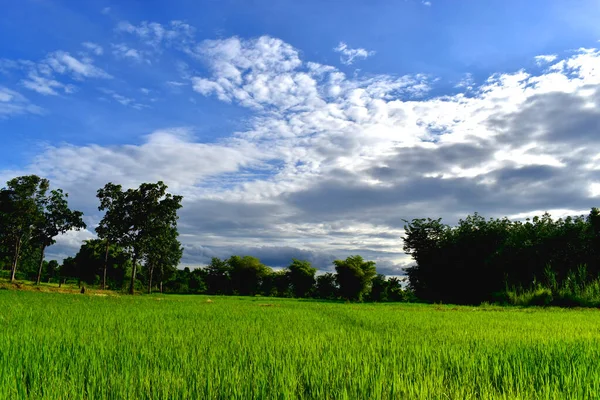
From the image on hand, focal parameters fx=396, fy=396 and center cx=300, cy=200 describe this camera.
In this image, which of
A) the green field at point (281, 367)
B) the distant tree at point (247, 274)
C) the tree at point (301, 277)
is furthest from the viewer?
the distant tree at point (247, 274)

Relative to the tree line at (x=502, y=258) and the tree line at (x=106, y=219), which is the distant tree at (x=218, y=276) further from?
the tree line at (x=502, y=258)

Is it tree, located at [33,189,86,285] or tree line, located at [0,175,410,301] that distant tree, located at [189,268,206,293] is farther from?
tree, located at [33,189,86,285]

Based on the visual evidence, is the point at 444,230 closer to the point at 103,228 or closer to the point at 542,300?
the point at 542,300

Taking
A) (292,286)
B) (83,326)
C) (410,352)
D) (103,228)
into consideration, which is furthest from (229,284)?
(410,352)

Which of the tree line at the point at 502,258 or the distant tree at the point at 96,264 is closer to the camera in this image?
the tree line at the point at 502,258

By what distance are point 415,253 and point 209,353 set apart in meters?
35.5

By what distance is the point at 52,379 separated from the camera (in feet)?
10.9

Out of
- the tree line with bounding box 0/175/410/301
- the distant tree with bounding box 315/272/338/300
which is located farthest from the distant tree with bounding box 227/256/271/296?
the distant tree with bounding box 315/272/338/300

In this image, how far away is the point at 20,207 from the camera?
132ft

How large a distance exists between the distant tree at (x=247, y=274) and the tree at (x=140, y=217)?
1554 cm

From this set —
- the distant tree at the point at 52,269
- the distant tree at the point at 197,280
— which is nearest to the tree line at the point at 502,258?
the distant tree at the point at 197,280

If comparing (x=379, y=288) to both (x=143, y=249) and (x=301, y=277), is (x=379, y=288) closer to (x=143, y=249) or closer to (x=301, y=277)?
(x=301, y=277)

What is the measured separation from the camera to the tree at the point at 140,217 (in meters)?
36.8

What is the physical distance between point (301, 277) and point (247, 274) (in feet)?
24.0
